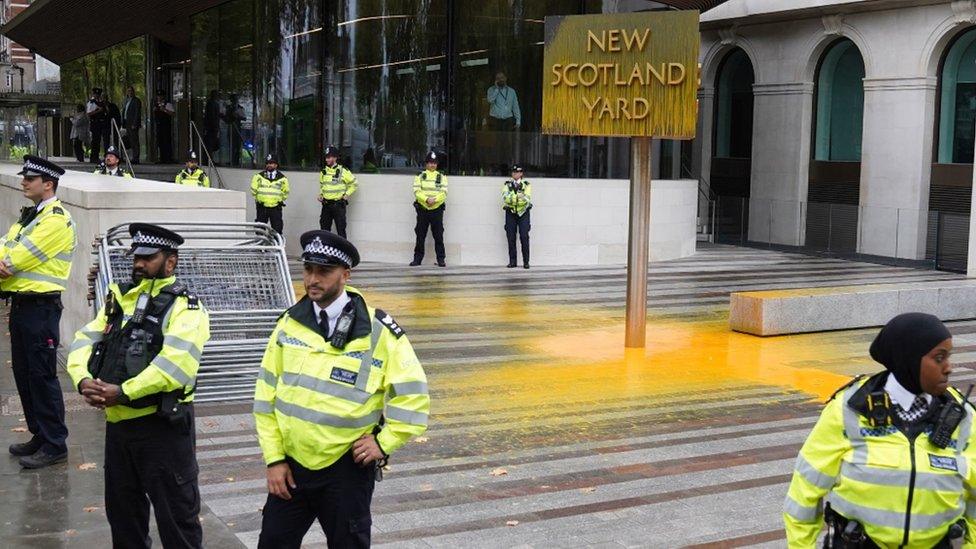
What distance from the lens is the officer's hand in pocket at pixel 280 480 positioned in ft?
15.3

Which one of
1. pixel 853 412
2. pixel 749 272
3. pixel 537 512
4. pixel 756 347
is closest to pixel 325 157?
pixel 749 272

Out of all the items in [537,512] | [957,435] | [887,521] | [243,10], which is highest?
[243,10]

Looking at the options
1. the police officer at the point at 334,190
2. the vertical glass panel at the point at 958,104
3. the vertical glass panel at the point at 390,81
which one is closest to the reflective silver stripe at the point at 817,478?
the police officer at the point at 334,190

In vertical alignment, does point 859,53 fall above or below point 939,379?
above

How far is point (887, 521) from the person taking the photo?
153 inches

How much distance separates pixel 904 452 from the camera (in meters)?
3.86

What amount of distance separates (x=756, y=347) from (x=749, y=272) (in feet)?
28.4

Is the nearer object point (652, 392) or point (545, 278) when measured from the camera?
point (652, 392)

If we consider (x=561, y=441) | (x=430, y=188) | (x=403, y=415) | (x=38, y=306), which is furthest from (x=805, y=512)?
(x=430, y=188)

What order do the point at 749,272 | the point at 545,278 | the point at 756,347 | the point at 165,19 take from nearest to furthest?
the point at 756,347, the point at 545,278, the point at 749,272, the point at 165,19

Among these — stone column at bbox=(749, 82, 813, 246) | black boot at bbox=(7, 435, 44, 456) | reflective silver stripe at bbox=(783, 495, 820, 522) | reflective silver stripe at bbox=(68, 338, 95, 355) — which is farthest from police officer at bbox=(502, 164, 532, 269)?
reflective silver stripe at bbox=(783, 495, 820, 522)

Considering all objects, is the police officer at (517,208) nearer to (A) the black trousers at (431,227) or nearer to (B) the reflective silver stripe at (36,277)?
(A) the black trousers at (431,227)

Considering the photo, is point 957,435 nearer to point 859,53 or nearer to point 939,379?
point 939,379

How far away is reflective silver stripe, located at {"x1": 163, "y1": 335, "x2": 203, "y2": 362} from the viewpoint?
555 cm
